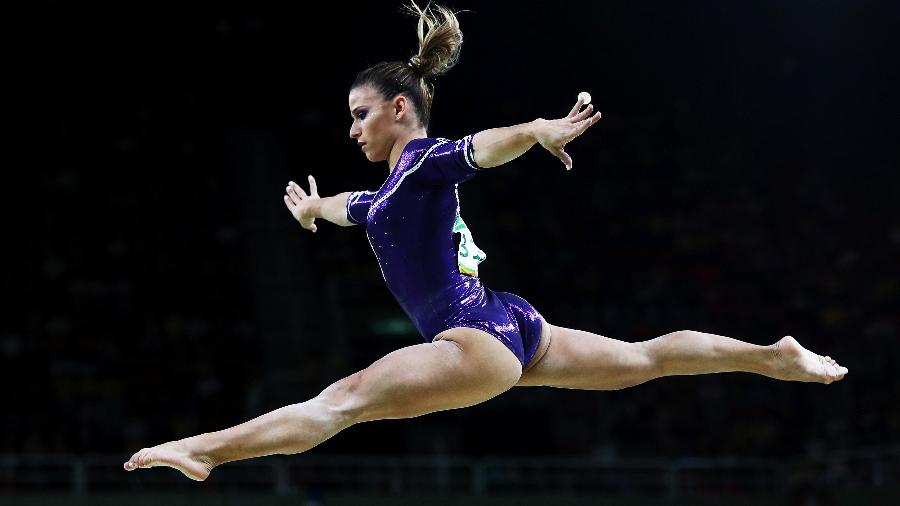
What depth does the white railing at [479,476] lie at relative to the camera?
9.90 m

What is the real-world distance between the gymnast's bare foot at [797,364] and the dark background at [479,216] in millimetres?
7438

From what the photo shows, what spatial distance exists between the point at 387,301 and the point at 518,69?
279 cm

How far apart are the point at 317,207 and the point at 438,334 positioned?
1.13 meters

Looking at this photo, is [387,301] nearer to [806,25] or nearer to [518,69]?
[518,69]

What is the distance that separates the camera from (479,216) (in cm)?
1520

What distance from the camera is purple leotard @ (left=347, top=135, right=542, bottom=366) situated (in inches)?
159

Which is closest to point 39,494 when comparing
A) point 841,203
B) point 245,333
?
point 245,333

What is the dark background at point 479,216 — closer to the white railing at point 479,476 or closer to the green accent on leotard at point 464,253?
the white railing at point 479,476

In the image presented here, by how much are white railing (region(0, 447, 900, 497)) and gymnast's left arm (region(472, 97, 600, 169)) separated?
6305mm

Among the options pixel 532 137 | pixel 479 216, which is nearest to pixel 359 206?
pixel 532 137

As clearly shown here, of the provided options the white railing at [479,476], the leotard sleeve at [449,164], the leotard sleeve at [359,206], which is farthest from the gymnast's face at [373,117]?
the white railing at [479,476]

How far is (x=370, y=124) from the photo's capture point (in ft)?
13.9

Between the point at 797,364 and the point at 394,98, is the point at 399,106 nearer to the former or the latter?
the point at 394,98

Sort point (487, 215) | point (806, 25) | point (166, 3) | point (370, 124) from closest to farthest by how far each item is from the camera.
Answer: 1. point (370, 124)
2. point (806, 25)
3. point (166, 3)
4. point (487, 215)
